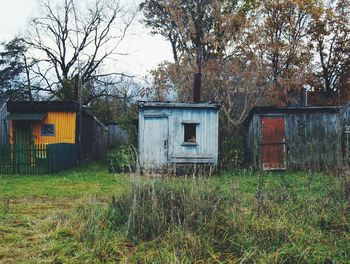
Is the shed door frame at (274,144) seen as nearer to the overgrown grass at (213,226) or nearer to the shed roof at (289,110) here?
the shed roof at (289,110)

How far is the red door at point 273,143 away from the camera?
1692 cm

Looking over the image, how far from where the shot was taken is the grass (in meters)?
5.07

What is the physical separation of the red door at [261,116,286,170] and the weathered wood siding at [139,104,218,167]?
2.24 m

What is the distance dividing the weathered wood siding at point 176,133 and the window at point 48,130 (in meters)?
6.00

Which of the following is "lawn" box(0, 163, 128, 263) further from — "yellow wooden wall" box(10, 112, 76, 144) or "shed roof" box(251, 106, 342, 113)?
"shed roof" box(251, 106, 342, 113)

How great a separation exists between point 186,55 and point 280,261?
850 inches

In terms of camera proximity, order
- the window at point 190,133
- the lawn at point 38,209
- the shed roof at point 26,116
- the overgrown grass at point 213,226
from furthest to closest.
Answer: the shed roof at point 26,116, the window at point 190,133, the lawn at point 38,209, the overgrown grass at point 213,226

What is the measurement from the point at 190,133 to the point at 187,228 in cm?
1096

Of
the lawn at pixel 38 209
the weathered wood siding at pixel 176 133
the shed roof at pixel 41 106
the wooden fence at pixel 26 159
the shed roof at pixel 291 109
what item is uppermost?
the shed roof at pixel 41 106

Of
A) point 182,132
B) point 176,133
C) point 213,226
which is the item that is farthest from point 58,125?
point 213,226

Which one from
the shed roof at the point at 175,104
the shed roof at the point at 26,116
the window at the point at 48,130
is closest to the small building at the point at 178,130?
the shed roof at the point at 175,104

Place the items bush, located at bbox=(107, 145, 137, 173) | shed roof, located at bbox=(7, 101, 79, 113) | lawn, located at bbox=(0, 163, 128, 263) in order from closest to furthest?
lawn, located at bbox=(0, 163, 128, 263) < bush, located at bbox=(107, 145, 137, 173) < shed roof, located at bbox=(7, 101, 79, 113)

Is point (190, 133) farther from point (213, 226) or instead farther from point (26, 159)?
point (213, 226)

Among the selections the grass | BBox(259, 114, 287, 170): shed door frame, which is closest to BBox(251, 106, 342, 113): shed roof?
BBox(259, 114, 287, 170): shed door frame
